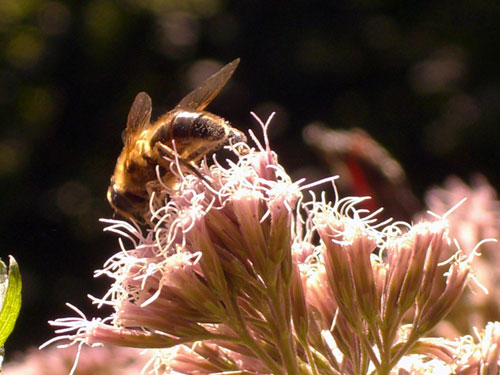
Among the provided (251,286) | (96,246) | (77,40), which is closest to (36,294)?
(96,246)

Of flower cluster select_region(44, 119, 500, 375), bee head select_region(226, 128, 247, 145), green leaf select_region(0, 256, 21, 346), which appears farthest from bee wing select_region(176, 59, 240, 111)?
green leaf select_region(0, 256, 21, 346)

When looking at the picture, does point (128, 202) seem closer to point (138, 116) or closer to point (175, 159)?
point (138, 116)

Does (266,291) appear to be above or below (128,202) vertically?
above

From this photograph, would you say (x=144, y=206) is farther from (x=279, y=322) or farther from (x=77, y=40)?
(x=77, y=40)

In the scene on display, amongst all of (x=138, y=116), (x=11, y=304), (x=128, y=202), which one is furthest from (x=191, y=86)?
(x=11, y=304)

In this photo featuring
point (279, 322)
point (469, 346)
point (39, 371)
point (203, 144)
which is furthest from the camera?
point (39, 371)
